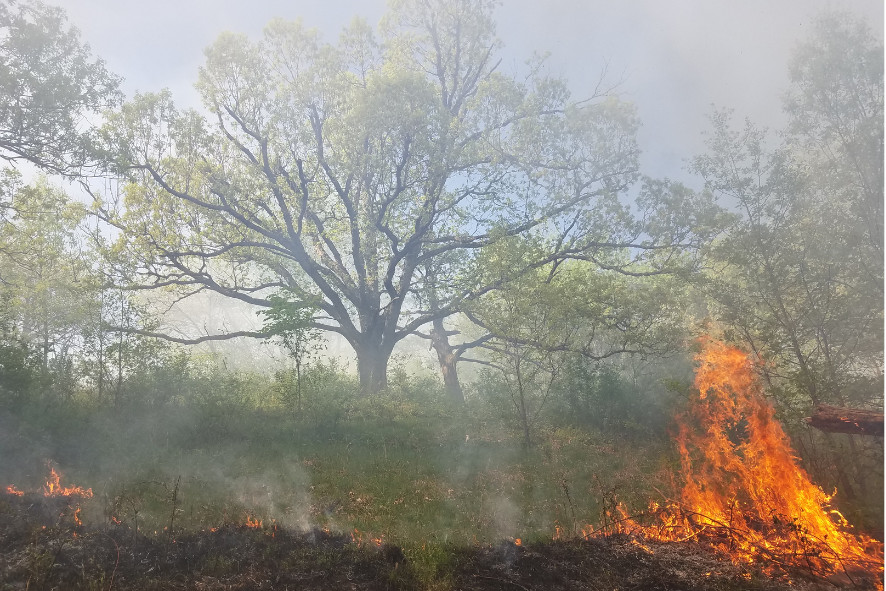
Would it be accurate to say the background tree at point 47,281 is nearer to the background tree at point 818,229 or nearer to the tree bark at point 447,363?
the tree bark at point 447,363

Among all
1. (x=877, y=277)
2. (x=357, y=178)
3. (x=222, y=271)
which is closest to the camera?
(x=877, y=277)

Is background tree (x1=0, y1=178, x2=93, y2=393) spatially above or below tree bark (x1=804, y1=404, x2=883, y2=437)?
above

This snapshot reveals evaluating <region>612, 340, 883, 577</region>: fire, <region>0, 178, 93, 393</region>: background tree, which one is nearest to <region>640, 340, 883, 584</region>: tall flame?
<region>612, 340, 883, 577</region>: fire

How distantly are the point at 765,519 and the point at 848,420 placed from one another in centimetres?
198

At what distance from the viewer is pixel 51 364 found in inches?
527

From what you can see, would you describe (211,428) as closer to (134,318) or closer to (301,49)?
(134,318)

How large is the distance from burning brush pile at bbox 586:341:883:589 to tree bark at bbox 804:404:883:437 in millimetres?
835

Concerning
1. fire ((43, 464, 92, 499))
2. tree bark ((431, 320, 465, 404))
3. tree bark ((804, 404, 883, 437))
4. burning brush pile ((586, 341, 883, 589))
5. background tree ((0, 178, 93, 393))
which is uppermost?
background tree ((0, 178, 93, 393))

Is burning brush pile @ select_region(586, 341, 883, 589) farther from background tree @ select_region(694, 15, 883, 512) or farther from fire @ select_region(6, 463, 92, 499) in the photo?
fire @ select_region(6, 463, 92, 499)

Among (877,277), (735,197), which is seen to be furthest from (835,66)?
(877,277)

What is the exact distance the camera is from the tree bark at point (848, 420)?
6258 millimetres

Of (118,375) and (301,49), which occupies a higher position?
(301,49)

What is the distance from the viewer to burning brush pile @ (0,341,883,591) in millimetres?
5316

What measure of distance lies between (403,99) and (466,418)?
12.8 metres
